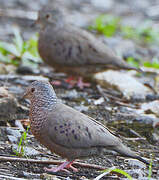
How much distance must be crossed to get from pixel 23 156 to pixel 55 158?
38 centimetres

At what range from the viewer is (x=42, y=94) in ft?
15.0

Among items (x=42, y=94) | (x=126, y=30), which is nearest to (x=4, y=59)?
(x=42, y=94)

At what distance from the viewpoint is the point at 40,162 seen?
171 inches

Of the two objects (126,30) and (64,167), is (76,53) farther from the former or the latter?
(126,30)

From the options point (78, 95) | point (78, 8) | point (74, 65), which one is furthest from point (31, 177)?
point (78, 8)

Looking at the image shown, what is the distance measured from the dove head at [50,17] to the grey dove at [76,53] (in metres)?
0.31

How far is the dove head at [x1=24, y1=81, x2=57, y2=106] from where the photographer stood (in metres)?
4.50

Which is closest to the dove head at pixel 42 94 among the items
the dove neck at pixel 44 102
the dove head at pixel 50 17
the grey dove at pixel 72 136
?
the dove neck at pixel 44 102

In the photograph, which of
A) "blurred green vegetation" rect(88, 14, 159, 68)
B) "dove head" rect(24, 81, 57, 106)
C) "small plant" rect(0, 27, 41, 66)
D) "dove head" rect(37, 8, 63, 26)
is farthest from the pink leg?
"blurred green vegetation" rect(88, 14, 159, 68)

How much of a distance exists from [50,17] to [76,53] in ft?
3.24

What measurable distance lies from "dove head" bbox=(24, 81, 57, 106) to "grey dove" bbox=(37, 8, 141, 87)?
108 inches

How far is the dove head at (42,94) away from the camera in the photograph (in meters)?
4.50

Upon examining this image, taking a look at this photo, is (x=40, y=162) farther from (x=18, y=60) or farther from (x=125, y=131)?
(x=18, y=60)

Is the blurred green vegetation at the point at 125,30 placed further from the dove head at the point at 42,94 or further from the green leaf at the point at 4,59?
the dove head at the point at 42,94
